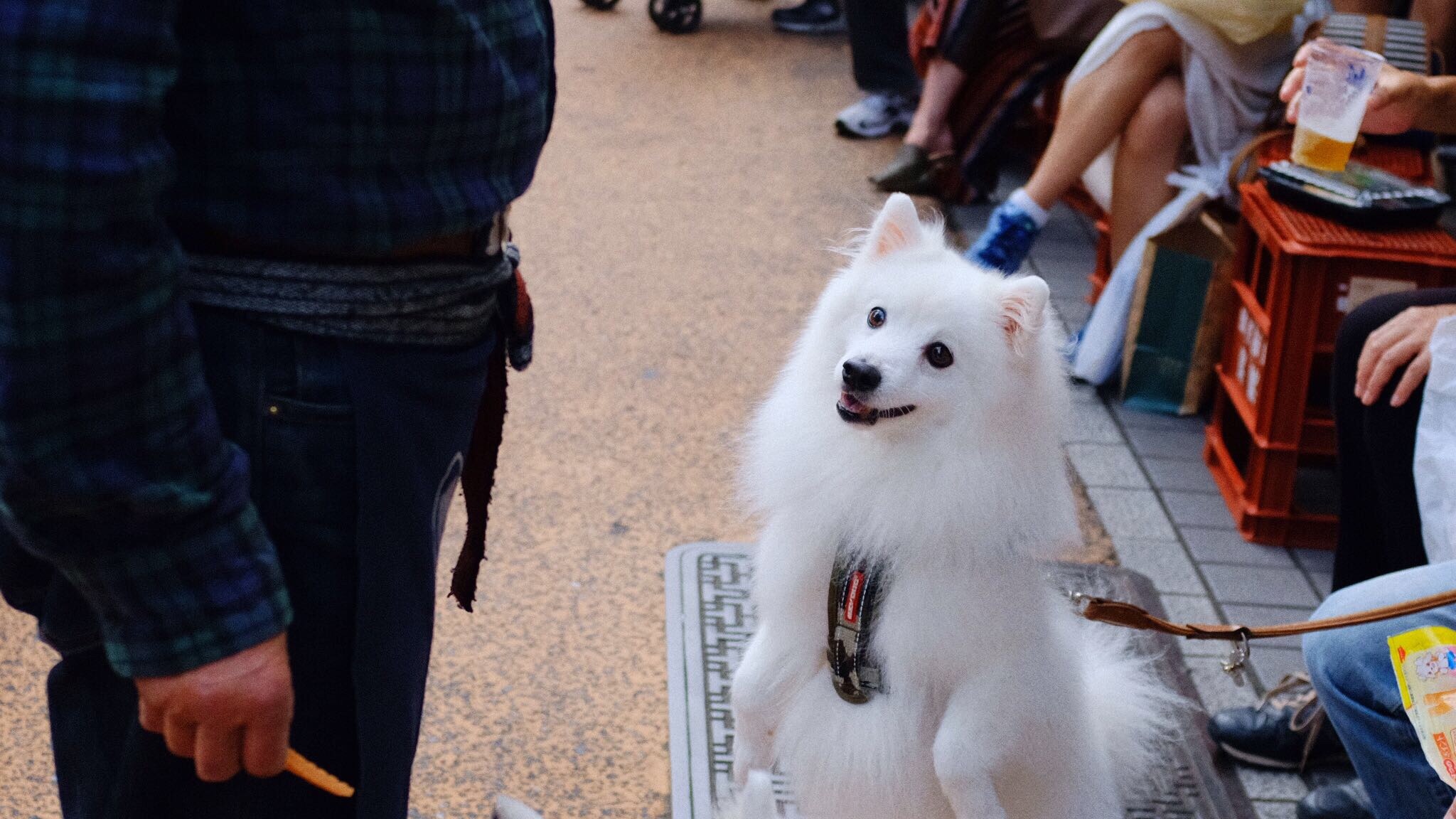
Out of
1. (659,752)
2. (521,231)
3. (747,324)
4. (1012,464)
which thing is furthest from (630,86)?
(1012,464)

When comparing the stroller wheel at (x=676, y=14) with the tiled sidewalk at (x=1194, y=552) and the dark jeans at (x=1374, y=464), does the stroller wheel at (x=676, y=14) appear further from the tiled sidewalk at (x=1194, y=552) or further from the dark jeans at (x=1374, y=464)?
the dark jeans at (x=1374, y=464)

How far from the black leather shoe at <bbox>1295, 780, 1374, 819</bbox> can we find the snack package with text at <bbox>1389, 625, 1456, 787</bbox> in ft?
1.91

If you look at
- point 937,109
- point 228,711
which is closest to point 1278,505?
point 937,109

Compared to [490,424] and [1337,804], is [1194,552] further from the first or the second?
[490,424]

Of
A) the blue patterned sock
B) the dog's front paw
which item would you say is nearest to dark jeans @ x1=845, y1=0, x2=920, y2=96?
the blue patterned sock

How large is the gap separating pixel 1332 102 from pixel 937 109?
2335mm

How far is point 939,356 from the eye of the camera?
185 cm

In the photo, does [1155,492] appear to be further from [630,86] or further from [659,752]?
[630,86]

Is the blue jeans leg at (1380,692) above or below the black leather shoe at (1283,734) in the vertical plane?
above

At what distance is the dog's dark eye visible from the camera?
1849mm

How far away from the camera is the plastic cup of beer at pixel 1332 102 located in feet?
10.3

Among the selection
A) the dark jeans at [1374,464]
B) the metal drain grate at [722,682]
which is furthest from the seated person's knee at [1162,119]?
the metal drain grate at [722,682]

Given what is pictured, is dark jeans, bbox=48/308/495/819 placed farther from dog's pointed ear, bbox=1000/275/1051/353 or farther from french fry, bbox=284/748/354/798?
dog's pointed ear, bbox=1000/275/1051/353

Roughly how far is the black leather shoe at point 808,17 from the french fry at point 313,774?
7.08 m
